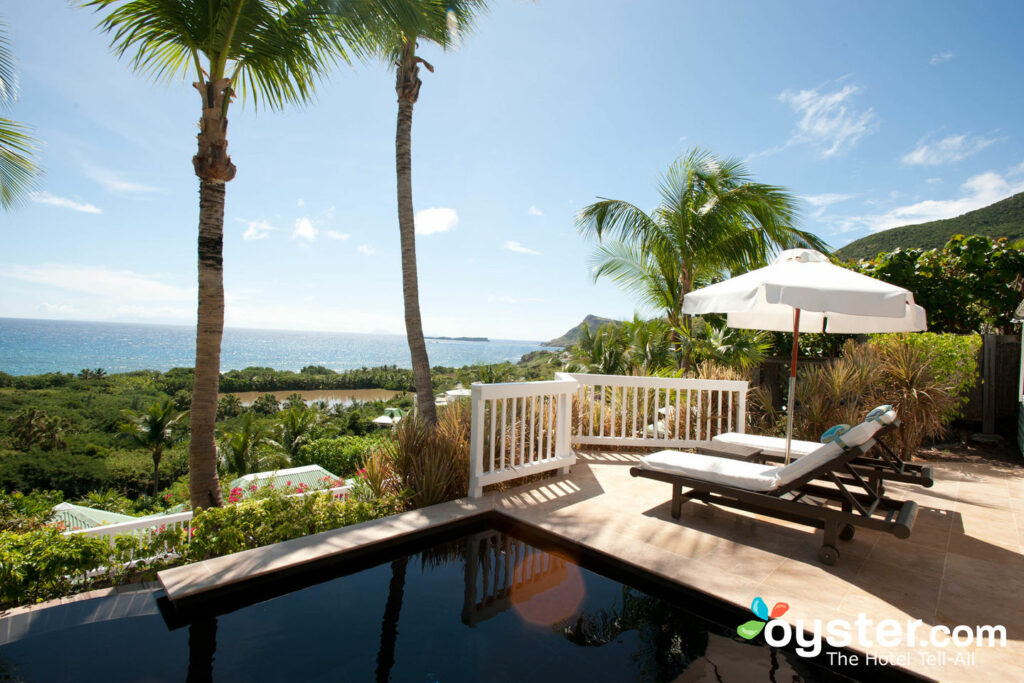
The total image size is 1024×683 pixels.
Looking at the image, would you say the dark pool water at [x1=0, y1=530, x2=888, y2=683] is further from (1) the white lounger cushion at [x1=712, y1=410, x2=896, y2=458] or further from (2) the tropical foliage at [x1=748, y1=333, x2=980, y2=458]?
(2) the tropical foliage at [x1=748, y1=333, x2=980, y2=458]

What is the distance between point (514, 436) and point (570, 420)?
945mm

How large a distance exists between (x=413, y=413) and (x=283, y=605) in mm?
2244

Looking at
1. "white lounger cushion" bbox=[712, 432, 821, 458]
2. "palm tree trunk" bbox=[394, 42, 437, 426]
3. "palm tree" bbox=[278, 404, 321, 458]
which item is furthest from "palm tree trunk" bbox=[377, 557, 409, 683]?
"palm tree" bbox=[278, 404, 321, 458]

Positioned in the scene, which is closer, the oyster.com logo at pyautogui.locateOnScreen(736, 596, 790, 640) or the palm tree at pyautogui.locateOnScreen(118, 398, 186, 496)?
the oyster.com logo at pyautogui.locateOnScreen(736, 596, 790, 640)

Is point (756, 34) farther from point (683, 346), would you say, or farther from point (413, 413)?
point (413, 413)

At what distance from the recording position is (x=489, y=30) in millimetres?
6508

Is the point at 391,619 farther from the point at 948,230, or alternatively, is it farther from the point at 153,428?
the point at 153,428

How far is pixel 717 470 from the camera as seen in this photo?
137 inches

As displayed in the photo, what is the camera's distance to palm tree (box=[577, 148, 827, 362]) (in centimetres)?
902

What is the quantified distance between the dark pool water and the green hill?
1476 centimetres

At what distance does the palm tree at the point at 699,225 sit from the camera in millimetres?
9023

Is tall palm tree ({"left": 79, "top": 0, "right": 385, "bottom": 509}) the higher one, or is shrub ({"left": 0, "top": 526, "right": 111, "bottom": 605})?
tall palm tree ({"left": 79, "top": 0, "right": 385, "bottom": 509})

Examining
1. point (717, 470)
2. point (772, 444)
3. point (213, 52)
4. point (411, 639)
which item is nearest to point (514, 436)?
point (717, 470)

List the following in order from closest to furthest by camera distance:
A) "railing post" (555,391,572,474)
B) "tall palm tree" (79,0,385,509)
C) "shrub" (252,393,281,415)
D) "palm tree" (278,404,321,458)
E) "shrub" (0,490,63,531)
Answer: "tall palm tree" (79,0,385,509) < "railing post" (555,391,572,474) < "shrub" (0,490,63,531) < "palm tree" (278,404,321,458) < "shrub" (252,393,281,415)
